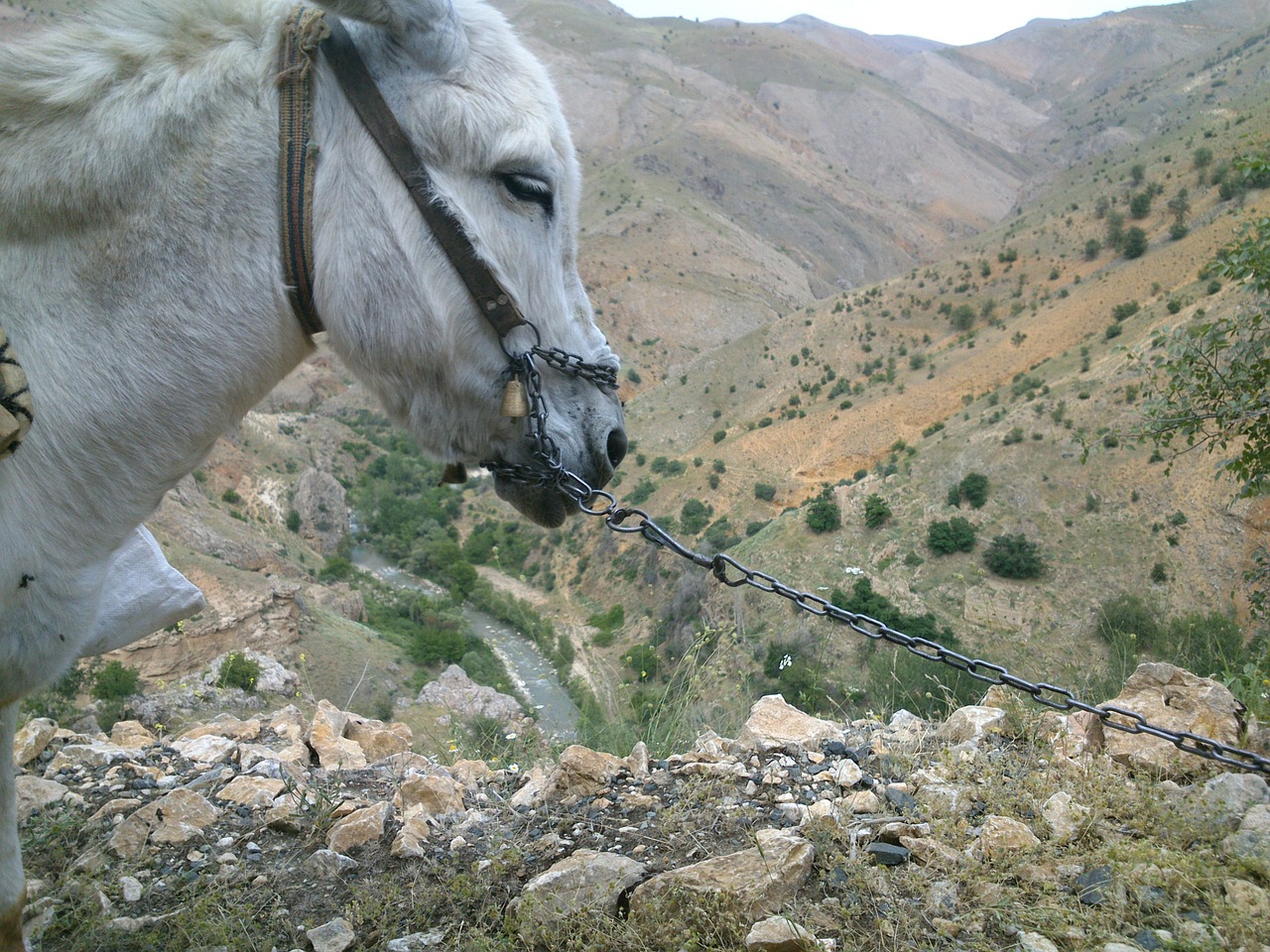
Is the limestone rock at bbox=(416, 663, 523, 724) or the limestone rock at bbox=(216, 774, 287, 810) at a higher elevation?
the limestone rock at bbox=(216, 774, 287, 810)

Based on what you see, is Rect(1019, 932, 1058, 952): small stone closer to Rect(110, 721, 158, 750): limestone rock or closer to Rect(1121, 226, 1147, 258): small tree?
Rect(110, 721, 158, 750): limestone rock

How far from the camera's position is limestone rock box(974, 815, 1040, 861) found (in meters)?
2.83

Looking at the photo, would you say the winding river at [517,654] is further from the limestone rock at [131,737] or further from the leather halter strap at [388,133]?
the leather halter strap at [388,133]

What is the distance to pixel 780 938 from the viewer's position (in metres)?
2.42

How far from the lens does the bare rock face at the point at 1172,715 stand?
331 centimetres

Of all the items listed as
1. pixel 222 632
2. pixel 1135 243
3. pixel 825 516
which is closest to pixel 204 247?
pixel 222 632

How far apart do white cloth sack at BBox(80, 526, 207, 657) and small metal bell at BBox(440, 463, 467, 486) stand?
1380 millimetres

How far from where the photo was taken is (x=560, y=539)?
41844 mm

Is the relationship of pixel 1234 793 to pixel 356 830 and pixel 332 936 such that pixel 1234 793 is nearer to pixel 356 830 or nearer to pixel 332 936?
pixel 332 936

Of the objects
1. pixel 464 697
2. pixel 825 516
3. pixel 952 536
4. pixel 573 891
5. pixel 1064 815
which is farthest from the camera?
pixel 825 516

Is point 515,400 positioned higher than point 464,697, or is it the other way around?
point 515,400

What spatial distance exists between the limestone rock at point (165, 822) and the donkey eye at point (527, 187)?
3.30m

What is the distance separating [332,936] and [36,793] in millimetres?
2189

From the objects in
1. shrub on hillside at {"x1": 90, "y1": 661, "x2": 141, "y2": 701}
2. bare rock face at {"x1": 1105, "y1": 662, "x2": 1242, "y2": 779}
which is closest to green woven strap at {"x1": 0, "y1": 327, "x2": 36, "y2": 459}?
bare rock face at {"x1": 1105, "y1": 662, "x2": 1242, "y2": 779}
